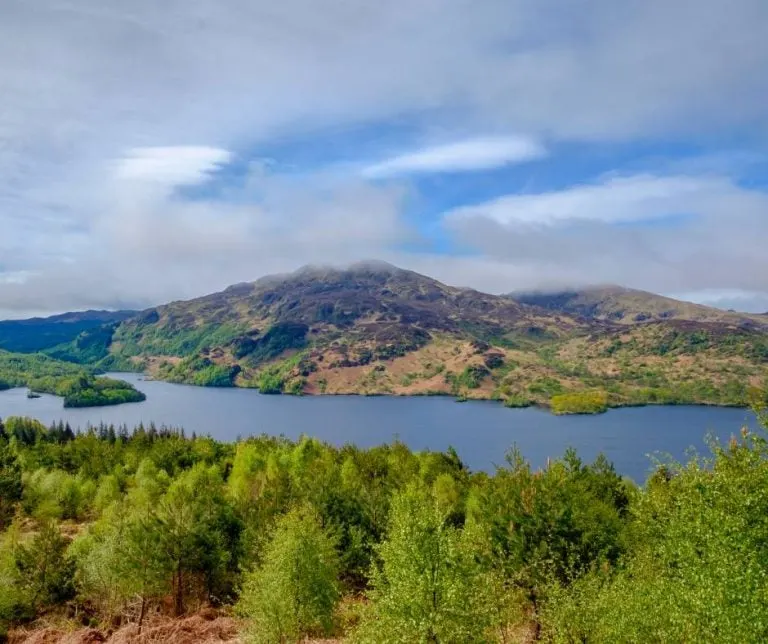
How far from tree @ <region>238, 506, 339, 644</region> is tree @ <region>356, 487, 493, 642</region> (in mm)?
8408

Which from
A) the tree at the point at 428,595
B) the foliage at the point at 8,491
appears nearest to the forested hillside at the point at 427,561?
the tree at the point at 428,595

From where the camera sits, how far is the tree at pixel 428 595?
81.2 ft

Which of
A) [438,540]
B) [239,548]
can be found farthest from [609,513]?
[239,548]

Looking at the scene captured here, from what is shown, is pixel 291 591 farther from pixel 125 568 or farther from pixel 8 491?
pixel 8 491

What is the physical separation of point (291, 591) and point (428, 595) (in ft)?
42.9

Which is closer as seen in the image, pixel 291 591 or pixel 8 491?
pixel 291 591

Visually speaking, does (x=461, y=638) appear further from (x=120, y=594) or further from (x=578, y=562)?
(x=120, y=594)

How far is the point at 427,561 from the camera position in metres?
26.7

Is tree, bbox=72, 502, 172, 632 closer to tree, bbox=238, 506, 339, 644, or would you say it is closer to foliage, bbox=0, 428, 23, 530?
tree, bbox=238, 506, 339, 644

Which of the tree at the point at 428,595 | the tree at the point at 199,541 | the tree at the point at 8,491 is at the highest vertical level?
the tree at the point at 428,595

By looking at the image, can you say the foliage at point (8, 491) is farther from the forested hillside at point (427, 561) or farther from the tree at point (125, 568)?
the tree at point (125, 568)

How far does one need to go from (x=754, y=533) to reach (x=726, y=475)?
5.10 meters

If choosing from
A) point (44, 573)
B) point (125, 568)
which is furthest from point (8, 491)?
point (125, 568)

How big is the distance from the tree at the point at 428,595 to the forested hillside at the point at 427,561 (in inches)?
3.8
